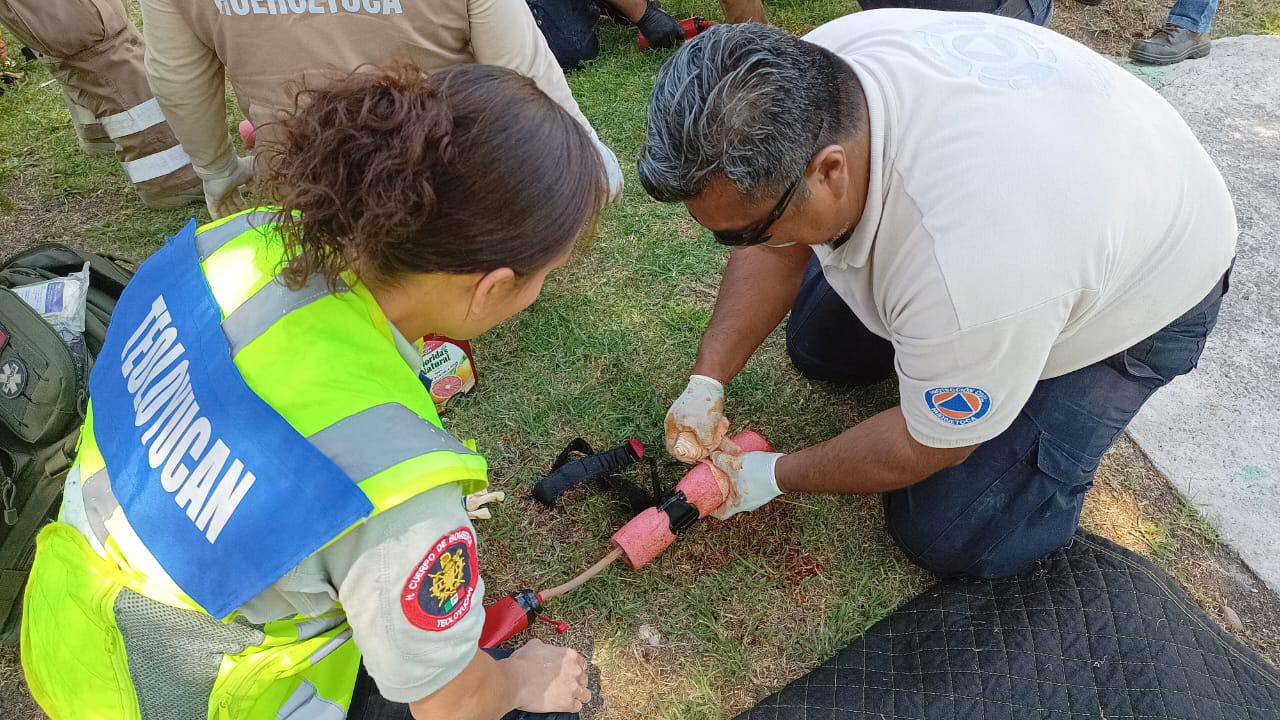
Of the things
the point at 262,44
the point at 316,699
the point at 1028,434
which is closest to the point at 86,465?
the point at 316,699

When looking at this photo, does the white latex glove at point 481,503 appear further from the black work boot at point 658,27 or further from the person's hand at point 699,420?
the black work boot at point 658,27

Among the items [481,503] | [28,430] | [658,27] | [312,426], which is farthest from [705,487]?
[658,27]

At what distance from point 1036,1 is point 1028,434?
2.35 metres

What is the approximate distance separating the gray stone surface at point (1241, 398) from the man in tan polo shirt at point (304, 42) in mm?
2166

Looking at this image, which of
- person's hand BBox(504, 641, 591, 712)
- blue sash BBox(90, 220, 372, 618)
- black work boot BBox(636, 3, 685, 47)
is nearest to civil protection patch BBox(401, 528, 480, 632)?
blue sash BBox(90, 220, 372, 618)

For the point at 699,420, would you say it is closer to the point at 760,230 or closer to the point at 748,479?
the point at 748,479

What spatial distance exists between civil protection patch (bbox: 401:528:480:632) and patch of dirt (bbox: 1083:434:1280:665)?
211 centimetres

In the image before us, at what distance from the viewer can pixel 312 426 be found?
111cm

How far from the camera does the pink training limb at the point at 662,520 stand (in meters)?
2.29

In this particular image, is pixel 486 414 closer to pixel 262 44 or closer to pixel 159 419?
pixel 262 44

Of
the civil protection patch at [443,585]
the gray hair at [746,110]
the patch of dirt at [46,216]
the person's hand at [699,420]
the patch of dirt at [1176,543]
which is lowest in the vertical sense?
the patch of dirt at [1176,543]

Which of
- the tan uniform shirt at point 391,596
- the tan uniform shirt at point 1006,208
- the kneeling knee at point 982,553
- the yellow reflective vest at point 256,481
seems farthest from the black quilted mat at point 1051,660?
the yellow reflective vest at point 256,481

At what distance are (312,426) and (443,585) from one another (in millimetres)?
294

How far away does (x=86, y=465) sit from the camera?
134 centimetres
